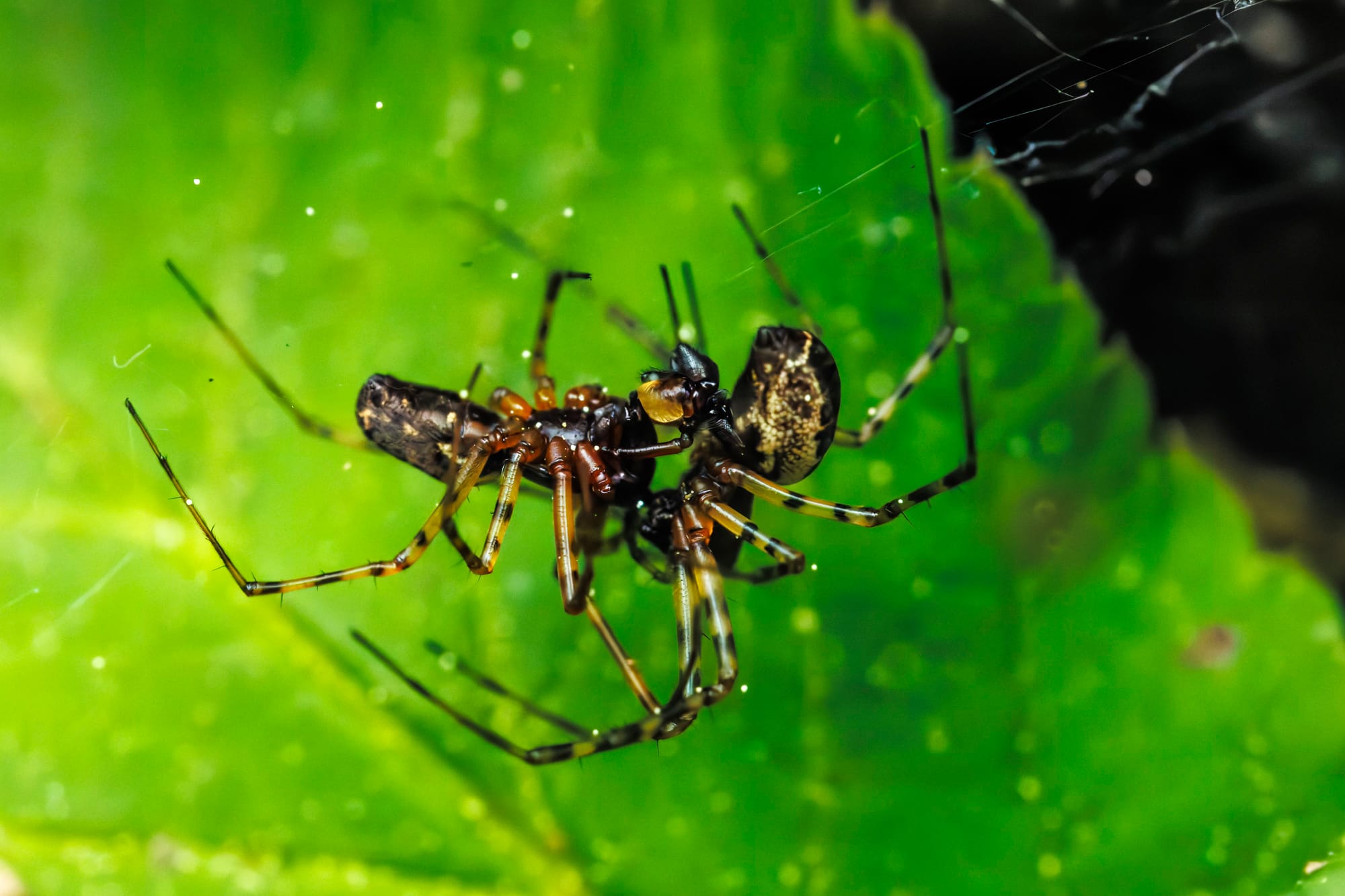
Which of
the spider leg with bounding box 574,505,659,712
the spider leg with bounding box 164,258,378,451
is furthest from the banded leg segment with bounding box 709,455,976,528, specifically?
the spider leg with bounding box 164,258,378,451

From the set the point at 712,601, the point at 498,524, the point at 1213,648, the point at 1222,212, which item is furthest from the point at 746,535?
the point at 1222,212

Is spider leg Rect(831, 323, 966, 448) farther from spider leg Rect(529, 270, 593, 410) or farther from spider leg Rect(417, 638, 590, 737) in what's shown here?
spider leg Rect(417, 638, 590, 737)

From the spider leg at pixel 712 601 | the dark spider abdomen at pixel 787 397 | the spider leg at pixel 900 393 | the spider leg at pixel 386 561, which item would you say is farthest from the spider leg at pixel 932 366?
the spider leg at pixel 386 561

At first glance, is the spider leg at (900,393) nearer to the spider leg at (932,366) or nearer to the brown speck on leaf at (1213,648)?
the spider leg at (932,366)

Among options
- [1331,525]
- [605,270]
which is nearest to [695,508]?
[605,270]

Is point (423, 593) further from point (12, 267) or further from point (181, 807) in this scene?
point (12, 267)

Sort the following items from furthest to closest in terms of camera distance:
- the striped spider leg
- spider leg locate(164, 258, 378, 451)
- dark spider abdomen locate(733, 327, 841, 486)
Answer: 1. spider leg locate(164, 258, 378, 451)
2. the striped spider leg
3. dark spider abdomen locate(733, 327, 841, 486)

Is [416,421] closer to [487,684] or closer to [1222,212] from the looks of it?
[487,684]
